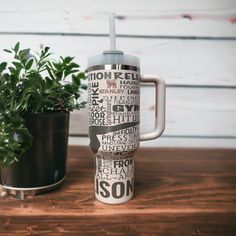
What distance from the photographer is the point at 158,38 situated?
69 cm

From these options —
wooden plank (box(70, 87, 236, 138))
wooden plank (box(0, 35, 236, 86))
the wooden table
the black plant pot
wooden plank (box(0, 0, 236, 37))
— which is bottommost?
the wooden table

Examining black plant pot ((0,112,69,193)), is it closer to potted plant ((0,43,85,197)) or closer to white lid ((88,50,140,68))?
potted plant ((0,43,85,197))

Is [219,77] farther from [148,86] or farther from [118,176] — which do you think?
[118,176]

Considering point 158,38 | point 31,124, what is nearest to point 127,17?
point 158,38

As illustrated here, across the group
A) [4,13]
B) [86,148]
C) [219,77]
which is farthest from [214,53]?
[4,13]

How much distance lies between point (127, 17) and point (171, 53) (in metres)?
0.17

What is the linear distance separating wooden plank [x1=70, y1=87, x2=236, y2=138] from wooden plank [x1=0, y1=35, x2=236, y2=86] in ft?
0.12

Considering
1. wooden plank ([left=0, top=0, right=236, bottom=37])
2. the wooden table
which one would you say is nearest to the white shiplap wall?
wooden plank ([left=0, top=0, right=236, bottom=37])

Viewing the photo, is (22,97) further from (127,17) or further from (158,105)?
(127,17)

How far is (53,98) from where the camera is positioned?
0.40m

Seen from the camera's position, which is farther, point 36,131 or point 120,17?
point 120,17

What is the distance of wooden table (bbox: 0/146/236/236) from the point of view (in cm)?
31

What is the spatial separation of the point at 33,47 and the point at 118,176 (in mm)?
491

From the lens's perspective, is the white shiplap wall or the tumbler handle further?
the white shiplap wall
